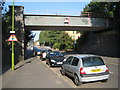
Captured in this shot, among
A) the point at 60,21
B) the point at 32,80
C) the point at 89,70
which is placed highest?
the point at 60,21

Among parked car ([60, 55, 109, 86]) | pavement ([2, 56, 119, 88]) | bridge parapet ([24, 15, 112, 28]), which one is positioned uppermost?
bridge parapet ([24, 15, 112, 28])

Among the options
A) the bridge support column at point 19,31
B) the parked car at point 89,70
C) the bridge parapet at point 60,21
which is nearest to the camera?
the parked car at point 89,70

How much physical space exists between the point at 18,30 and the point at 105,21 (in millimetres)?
14571

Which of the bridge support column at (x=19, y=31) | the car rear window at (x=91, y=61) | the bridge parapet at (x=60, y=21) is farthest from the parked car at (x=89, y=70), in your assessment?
the bridge parapet at (x=60, y=21)

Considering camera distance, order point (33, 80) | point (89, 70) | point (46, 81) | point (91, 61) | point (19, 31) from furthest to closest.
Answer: point (19, 31) < point (33, 80) < point (46, 81) < point (91, 61) < point (89, 70)

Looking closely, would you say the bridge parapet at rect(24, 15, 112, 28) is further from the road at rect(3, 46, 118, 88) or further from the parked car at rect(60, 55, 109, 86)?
the parked car at rect(60, 55, 109, 86)

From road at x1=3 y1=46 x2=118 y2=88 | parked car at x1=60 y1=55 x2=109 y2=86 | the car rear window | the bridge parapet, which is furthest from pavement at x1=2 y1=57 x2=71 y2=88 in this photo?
the bridge parapet

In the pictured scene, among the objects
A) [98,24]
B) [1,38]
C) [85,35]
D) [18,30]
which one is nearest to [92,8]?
[85,35]

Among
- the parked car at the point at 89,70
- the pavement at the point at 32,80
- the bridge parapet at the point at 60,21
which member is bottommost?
the pavement at the point at 32,80

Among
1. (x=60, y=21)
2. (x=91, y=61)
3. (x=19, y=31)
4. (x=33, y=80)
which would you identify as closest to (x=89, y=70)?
(x=91, y=61)

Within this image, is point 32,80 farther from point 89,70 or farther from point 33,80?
point 89,70

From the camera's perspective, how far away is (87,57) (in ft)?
23.7

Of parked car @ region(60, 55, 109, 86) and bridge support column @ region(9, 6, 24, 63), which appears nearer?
parked car @ region(60, 55, 109, 86)

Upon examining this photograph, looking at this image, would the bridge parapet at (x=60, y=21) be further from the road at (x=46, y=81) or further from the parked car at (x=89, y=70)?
the parked car at (x=89, y=70)
